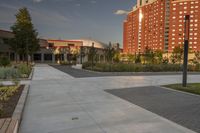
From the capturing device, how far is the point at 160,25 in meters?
104

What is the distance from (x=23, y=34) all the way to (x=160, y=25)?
7428 cm

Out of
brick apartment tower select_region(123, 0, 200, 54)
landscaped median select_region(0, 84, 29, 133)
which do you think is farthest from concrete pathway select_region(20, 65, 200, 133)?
brick apartment tower select_region(123, 0, 200, 54)

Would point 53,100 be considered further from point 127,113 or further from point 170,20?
point 170,20

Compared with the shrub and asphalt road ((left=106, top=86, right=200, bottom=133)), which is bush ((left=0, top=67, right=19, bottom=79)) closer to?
asphalt road ((left=106, top=86, right=200, bottom=133))

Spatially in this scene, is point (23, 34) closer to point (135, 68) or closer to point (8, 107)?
point (135, 68)

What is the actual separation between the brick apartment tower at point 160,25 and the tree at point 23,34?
5476 centimetres

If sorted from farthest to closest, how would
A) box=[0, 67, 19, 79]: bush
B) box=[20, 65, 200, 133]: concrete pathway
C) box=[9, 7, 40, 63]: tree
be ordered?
box=[9, 7, 40, 63]: tree → box=[0, 67, 19, 79]: bush → box=[20, 65, 200, 133]: concrete pathway

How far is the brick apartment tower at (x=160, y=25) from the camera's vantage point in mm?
93875

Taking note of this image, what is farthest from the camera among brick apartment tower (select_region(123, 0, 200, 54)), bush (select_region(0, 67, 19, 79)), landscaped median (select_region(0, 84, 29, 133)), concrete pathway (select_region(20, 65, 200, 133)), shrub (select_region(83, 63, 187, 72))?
brick apartment tower (select_region(123, 0, 200, 54))

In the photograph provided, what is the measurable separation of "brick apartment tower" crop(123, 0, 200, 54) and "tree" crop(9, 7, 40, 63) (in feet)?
180

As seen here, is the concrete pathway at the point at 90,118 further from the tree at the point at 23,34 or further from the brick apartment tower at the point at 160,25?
the brick apartment tower at the point at 160,25

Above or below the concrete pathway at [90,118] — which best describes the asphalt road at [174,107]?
above

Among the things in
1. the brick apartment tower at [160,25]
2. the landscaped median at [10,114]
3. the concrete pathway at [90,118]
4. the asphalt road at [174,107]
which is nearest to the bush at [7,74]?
the landscaped median at [10,114]

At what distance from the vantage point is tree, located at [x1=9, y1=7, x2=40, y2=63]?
1740 inches
